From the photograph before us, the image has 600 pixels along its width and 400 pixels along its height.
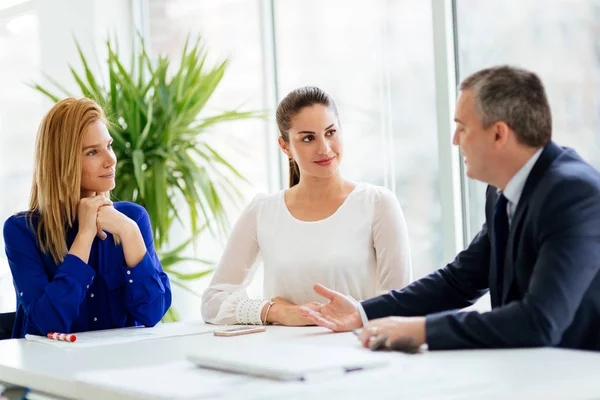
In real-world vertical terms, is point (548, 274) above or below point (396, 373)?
above

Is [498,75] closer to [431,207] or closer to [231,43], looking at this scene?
[431,207]

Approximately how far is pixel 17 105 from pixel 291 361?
4.49 meters

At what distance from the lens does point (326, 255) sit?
9.30ft

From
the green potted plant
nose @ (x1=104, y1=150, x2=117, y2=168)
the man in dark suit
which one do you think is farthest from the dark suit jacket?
the green potted plant

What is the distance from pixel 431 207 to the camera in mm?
4277

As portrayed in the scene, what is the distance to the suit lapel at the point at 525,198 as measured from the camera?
1.91m

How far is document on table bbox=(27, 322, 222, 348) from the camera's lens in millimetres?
2332

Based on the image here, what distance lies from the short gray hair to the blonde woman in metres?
1.32

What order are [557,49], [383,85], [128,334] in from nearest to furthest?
[128,334] → [557,49] → [383,85]

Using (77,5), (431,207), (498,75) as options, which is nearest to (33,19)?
(77,5)

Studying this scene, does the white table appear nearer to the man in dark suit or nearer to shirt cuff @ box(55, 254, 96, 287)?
the man in dark suit

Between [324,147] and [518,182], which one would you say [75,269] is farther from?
[518,182]

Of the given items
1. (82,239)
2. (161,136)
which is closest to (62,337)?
(82,239)

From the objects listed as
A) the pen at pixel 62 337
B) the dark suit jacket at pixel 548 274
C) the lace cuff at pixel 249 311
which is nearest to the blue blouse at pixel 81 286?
the pen at pixel 62 337
